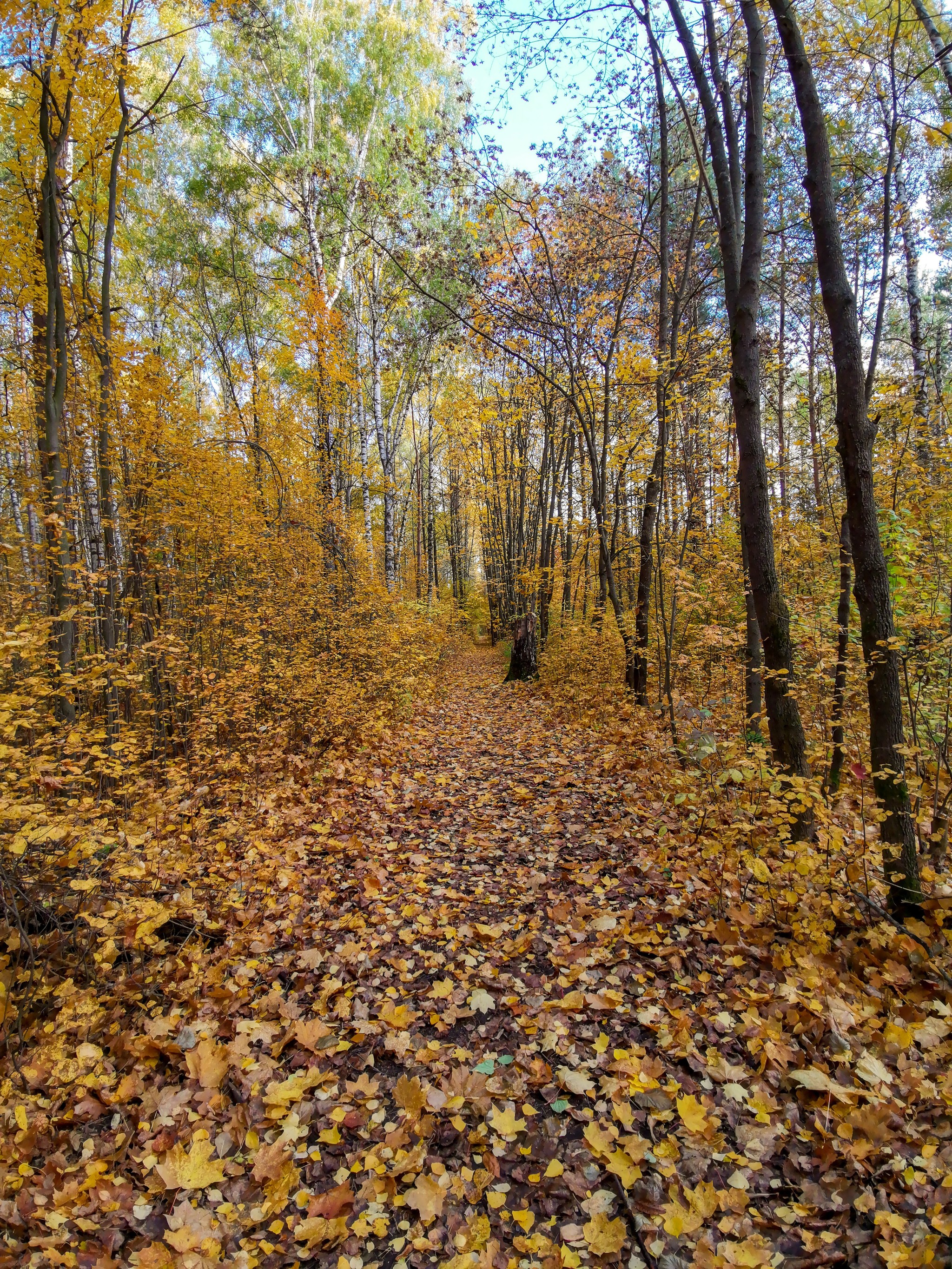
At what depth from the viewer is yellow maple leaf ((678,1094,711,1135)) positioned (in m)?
1.96

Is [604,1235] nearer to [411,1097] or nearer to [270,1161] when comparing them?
[411,1097]

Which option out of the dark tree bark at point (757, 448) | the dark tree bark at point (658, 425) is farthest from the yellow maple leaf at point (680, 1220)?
the dark tree bark at point (658, 425)

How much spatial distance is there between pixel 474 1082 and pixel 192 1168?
3.71ft

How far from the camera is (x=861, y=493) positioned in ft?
9.83

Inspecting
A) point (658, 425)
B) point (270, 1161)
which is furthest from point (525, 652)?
point (270, 1161)

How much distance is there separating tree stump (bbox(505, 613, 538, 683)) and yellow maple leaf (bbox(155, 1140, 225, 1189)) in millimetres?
9625

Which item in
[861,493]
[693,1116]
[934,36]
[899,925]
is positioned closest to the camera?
[693,1116]

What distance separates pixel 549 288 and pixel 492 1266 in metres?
10.1

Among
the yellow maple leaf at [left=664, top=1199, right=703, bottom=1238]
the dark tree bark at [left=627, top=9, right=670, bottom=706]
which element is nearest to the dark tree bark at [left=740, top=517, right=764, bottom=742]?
the dark tree bark at [left=627, top=9, right=670, bottom=706]

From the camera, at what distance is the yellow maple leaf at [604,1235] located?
1.69m

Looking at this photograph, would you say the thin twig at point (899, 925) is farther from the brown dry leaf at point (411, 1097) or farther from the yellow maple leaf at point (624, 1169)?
the brown dry leaf at point (411, 1097)

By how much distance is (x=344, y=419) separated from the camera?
44.9 ft

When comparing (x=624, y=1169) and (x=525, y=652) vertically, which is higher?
(x=525, y=652)

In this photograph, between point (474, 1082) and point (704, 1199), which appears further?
point (474, 1082)
